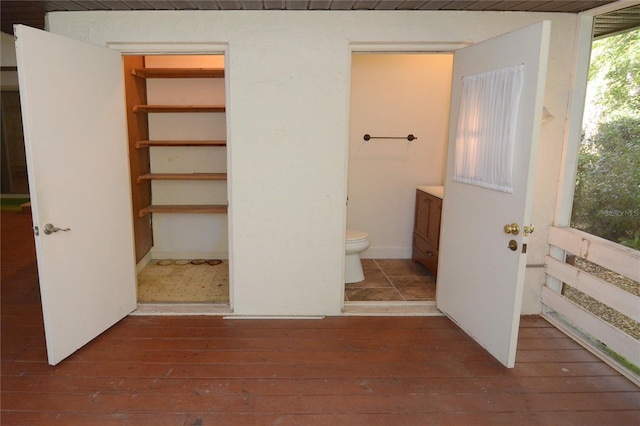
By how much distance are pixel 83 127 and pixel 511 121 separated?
2.48 metres

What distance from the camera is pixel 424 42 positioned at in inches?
109

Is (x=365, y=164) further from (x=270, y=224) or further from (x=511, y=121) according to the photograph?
(x=511, y=121)

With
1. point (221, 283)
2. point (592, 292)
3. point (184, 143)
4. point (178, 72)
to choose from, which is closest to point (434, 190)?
point (592, 292)

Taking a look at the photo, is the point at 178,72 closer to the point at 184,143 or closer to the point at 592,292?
the point at 184,143

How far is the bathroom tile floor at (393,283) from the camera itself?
136 inches

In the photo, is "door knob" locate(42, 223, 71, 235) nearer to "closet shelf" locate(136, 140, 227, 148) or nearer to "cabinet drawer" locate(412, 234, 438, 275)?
"closet shelf" locate(136, 140, 227, 148)

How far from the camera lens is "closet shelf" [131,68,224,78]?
3.88m

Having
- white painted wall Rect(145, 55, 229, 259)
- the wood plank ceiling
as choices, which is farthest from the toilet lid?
the wood plank ceiling

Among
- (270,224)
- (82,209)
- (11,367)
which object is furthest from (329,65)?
(11,367)

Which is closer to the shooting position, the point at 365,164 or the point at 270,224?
the point at 270,224

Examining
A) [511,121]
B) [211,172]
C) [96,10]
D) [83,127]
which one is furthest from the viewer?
[211,172]

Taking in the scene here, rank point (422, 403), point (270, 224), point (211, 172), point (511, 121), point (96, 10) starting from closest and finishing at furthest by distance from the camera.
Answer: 1. point (422, 403)
2. point (511, 121)
3. point (96, 10)
4. point (270, 224)
5. point (211, 172)

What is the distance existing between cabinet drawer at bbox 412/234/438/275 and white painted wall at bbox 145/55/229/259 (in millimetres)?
2047

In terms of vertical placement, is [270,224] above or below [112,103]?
below
